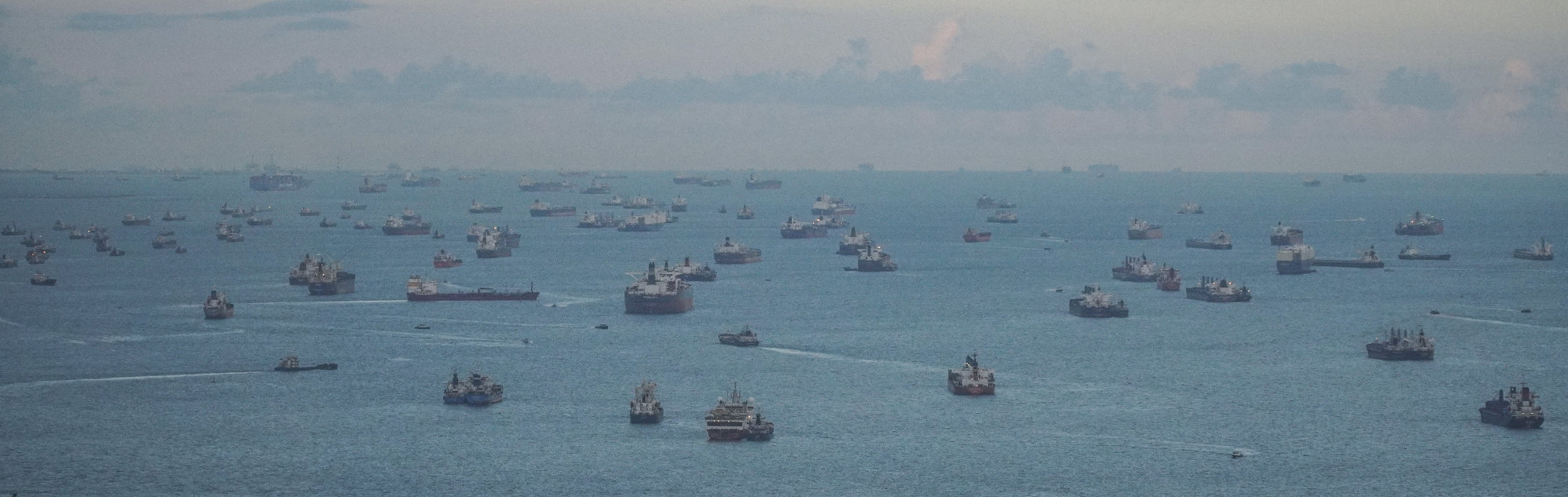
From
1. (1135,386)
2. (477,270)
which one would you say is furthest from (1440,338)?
(477,270)

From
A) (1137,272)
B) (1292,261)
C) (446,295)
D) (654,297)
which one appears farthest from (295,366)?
(1292,261)

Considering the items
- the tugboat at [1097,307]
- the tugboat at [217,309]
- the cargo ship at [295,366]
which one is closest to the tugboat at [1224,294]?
the tugboat at [1097,307]

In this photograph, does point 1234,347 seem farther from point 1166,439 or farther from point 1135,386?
point 1166,439

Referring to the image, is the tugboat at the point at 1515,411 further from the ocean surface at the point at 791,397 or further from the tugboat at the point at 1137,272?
the tugboat at the point at 1137,272

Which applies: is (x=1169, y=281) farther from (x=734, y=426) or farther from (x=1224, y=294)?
(x=734, y=426)

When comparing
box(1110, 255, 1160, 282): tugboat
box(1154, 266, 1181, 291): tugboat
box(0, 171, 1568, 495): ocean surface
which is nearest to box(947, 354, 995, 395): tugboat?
box(0, 171, 1568, 495): ocean surface

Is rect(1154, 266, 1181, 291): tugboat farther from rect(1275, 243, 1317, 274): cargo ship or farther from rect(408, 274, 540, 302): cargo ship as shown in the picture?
rect(408, 274, 540, 302): cargo ship
